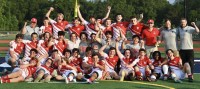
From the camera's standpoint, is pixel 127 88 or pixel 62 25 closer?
pixel 127 88

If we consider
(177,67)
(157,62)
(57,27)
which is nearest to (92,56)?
(157,62)

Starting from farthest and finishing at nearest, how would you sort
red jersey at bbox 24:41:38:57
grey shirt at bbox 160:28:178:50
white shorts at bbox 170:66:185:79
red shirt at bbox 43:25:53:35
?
red shirt at bbox 43:25:53:35, red jersey at bbox 24:41:38:57, grey shirt at bbox 160:28:178:50, white shorts at bbox 170:66:185:79

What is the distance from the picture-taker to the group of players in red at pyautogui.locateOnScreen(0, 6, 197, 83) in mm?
10133

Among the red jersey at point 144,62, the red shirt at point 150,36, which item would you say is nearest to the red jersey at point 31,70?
the red jersey at point 144,62

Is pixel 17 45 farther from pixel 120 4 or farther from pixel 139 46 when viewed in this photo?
pixel 120 4

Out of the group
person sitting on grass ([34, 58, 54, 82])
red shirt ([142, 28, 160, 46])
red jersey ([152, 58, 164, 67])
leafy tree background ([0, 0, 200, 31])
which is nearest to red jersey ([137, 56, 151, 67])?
red jersey ([152, 58, 164, 67])

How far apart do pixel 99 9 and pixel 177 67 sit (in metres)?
63.8

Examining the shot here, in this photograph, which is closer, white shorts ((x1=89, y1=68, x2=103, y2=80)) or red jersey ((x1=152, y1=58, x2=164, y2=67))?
white shorts ((x1=89, y1=68, x2=103, y2=80))

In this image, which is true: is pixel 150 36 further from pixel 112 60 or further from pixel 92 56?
pixel 92 56

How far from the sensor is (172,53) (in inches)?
419

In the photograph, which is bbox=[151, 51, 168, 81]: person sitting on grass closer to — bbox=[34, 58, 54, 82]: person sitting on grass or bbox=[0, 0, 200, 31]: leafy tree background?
bbox=[34, 58, 54, 82]: person sitting on grass

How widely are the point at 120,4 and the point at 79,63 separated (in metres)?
65.3

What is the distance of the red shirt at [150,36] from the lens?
11266 millimetres

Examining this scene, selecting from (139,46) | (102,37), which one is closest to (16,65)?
(102,37)
